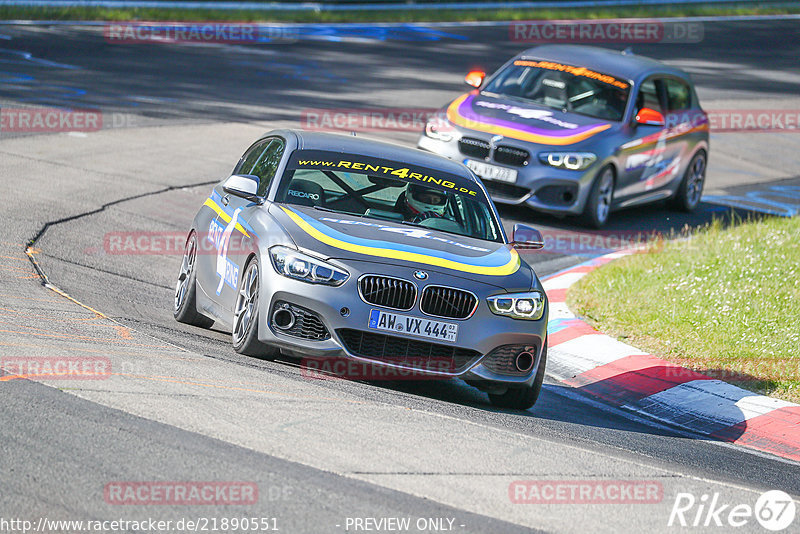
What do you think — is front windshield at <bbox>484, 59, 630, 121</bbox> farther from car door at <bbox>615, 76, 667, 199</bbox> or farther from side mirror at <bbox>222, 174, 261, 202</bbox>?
side mirror at <bbox>222, 174, 261, 202</bbox>

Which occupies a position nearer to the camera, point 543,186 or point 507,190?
point 543,186

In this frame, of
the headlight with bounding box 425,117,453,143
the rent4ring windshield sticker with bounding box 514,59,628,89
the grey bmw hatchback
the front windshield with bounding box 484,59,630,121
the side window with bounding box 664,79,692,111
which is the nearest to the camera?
the grey bmw hatchback

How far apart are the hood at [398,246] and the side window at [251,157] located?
1275 mm

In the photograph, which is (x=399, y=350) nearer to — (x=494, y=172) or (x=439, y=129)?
(x=494, y=172)

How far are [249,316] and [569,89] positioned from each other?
8.58 metres

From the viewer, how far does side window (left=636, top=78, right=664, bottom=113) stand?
15164 millimetres

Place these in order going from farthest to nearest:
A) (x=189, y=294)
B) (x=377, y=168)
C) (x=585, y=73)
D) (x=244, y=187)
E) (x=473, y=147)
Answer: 1. (x=585, y=73)
2. (x=473, y=147)
3. (x=189, y=294)
4. (x=377, y=168)
5. (x=244, y=187)

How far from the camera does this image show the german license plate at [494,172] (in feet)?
45.3

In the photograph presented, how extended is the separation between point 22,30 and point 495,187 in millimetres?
13892

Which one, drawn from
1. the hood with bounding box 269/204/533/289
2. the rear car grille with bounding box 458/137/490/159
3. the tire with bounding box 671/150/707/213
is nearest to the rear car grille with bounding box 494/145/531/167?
the rear car grille with bounding box 458/137/490/159

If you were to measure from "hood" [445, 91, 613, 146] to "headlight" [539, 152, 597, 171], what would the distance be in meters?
0.15

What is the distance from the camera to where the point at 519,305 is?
731 cm

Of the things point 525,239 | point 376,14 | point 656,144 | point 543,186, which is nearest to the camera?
point 525,239

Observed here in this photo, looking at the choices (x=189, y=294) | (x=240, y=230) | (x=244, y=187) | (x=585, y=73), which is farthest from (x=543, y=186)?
(x=240, y=230)
